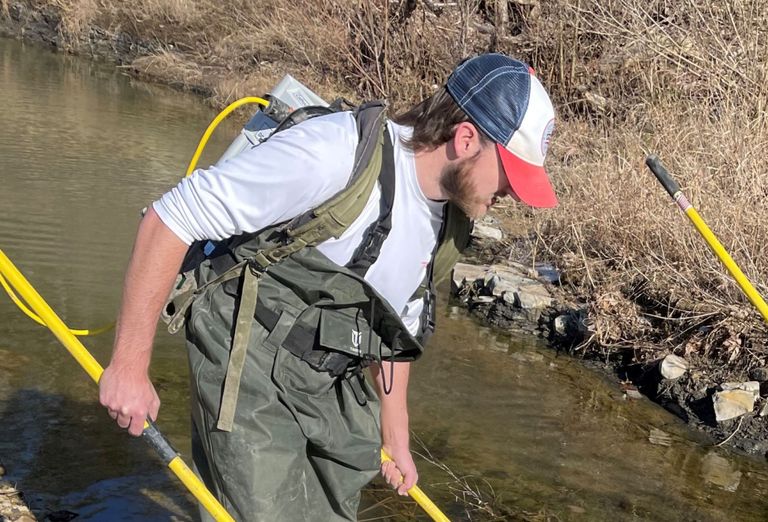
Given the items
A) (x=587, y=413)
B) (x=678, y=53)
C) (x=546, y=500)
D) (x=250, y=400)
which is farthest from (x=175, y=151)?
(x=250, y=400)

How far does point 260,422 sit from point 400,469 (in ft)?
2.74

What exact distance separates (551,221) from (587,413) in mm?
Answer: 2495

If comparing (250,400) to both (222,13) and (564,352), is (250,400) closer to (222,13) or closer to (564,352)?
(564,352)

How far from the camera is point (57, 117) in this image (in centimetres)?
1220

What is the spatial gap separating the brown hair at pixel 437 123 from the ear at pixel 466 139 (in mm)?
12

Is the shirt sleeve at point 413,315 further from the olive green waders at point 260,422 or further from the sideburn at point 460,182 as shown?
the sideburn at point 460,182

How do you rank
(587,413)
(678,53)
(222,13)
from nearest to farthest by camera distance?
(587,413) → (678,53) → (222,13)

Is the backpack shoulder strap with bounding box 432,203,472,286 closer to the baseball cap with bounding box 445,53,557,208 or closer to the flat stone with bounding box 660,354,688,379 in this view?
the baseball cap with bounding box 445,53,557,208

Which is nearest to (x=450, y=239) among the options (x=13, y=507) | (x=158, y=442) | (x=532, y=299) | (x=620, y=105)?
(x=158, y=442)

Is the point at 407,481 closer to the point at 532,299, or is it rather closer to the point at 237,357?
the point at 237,357

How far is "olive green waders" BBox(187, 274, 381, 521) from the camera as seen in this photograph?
2486 millimetres

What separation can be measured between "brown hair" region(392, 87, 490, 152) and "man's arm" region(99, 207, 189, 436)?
691 mm

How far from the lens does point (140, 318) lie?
7.43 ft

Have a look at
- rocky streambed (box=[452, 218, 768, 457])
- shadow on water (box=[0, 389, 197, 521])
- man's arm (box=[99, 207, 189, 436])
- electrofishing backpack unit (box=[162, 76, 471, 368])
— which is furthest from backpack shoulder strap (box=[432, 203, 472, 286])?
rocky streambed (box=[452, 218, 768, 457])
